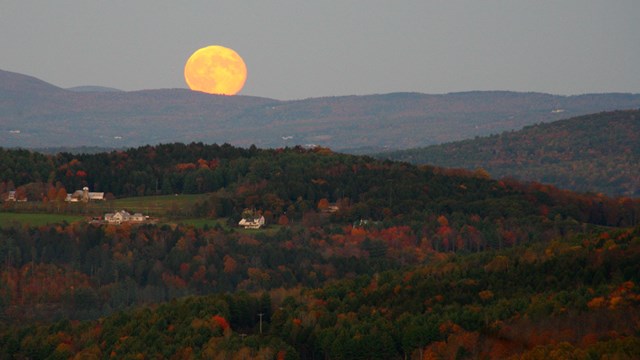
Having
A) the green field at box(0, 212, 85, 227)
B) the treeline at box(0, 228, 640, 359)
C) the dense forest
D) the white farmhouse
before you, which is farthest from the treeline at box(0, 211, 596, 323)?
the treeline at box(0, 228, 640, 359)

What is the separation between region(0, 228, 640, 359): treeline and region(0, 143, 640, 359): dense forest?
18 cm

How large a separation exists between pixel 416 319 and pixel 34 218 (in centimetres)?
6535

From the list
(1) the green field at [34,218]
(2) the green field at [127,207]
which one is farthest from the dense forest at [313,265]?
(1) the green field at [34,218]

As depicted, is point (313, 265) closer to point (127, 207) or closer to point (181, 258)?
point (181, 258)

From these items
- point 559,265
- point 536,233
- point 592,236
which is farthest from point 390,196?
point 559,265

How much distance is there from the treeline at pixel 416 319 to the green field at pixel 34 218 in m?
37.8

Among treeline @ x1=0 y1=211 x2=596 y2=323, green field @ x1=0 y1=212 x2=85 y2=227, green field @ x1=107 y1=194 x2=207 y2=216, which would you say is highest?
green field @ x1=0 y1=212 x2=85 y2=227

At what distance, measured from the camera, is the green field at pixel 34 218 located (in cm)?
14250

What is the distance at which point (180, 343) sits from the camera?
93625 millimetres

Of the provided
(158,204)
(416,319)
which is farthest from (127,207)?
(416,319)

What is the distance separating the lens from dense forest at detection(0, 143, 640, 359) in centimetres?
8969

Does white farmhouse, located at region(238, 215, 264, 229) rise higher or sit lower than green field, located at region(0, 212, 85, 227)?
lower

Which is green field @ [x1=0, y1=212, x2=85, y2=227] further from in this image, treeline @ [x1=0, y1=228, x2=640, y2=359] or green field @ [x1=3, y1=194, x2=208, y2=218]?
treeline @ [x1=0, y1=228, x2=640, y2=359]

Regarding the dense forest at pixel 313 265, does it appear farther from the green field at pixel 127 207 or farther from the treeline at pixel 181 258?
the green field at pixel 127 207
